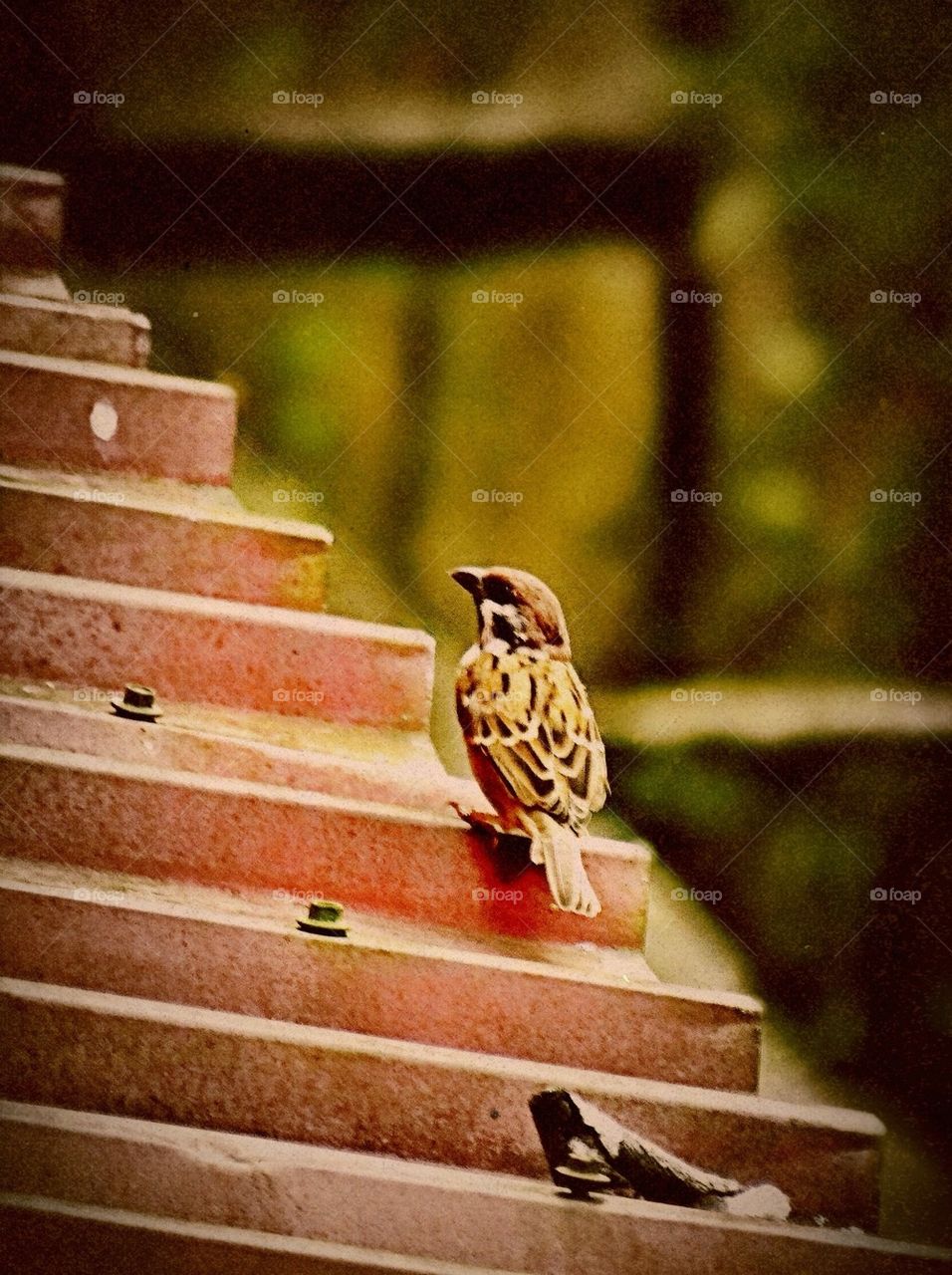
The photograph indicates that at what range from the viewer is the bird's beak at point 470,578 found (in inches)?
137

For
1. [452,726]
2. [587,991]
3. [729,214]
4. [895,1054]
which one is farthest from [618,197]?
[895,1054]

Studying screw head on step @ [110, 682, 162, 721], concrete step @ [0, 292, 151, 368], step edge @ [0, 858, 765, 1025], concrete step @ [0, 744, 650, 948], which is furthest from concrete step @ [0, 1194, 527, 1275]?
concrete step @ [0, 292, 151, 368]

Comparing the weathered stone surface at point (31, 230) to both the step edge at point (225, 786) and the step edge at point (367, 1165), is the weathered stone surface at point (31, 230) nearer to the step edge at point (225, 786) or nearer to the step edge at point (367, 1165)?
the step edge at point (225, 786)

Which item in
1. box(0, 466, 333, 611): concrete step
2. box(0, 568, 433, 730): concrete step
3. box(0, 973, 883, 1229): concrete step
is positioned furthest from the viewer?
box(0, 466, 333, 611): concrete step

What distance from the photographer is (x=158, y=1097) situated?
292 centimetres

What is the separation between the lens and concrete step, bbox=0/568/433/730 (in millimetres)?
3391

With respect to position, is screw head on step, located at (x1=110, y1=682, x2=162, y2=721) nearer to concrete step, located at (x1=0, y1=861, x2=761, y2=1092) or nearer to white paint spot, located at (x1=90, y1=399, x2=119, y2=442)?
concrete step, located at (x1=0, y1=861, x2=761, y2=1092)

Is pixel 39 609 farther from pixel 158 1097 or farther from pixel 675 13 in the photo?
pixel 675 13

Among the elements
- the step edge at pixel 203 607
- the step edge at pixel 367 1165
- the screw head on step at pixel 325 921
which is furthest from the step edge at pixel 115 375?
the step edge at pixel 367 1165

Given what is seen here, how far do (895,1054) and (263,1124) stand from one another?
1.82 metres

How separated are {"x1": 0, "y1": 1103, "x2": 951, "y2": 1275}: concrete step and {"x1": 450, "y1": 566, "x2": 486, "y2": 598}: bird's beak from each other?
1427 millimetres

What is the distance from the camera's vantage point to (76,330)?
12.4ft

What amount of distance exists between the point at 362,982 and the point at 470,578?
1074mm

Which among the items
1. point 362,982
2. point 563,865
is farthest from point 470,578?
point 362,982
